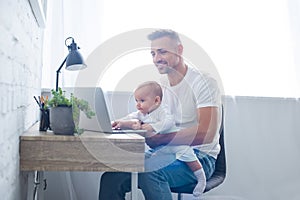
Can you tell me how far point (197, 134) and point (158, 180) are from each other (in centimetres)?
33

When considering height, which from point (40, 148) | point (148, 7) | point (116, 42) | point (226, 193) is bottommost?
point (226, 193)

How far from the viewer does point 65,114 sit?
48.1 inches

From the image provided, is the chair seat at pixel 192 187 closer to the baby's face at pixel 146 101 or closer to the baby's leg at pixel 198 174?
the baby's leg at pixel 198 174

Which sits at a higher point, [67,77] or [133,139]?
[67,77]

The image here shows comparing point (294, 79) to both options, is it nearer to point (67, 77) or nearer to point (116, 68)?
point (116, 68)

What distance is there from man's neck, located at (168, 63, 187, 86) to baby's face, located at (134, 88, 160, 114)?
17cm

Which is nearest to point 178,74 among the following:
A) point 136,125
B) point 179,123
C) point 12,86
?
point 179,123

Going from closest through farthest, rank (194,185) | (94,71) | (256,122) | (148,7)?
(194,185) → (94,71) → (148,7) → (256,122)

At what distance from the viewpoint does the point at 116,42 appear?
2.10 m

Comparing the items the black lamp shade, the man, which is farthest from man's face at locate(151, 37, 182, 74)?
the black lamp shade

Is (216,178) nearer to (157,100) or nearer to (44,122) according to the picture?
(157,100)

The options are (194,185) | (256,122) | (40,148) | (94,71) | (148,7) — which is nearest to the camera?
(40,148)

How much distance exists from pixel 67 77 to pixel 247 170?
1.48 meters

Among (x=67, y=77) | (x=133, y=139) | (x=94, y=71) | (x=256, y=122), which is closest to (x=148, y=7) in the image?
(x=94, y=71)
